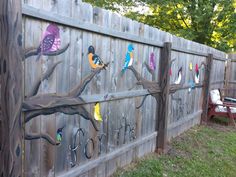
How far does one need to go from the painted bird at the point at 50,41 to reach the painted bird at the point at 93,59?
0.47 meters

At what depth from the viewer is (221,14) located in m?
12.6

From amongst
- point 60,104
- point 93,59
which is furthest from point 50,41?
point 93,59

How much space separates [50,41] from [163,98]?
8.61 ft

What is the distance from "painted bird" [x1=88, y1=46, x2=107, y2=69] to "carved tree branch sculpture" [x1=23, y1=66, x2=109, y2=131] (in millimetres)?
49

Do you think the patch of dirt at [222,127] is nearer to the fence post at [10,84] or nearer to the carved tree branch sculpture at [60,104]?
the carved tree branch sculpture at [60,104]

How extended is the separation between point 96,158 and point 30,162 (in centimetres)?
100

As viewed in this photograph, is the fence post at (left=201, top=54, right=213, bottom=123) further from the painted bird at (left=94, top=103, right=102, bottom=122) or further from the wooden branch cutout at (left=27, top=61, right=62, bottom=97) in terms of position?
the wooden branch cutout at (left=27, top=61, right=62, bottom=97)

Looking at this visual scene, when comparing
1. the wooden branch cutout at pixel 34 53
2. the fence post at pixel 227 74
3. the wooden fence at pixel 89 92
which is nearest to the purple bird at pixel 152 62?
the wooden fence at pixel 89 92

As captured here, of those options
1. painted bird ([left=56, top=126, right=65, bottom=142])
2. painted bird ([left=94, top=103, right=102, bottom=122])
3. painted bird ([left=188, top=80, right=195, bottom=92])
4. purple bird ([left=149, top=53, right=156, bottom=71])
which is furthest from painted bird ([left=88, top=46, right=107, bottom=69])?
painted bird ([left=188, top=80, right=195, bottom=92])

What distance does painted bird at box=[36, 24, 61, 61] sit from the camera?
2249 millimetres

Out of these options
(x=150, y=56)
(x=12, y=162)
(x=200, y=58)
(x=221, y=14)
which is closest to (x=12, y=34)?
(x=12, y=162)

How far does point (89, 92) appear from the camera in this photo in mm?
2904

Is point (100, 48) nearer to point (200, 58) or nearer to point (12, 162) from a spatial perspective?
point (12, 162)

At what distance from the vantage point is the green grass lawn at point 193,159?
384 centimetres
